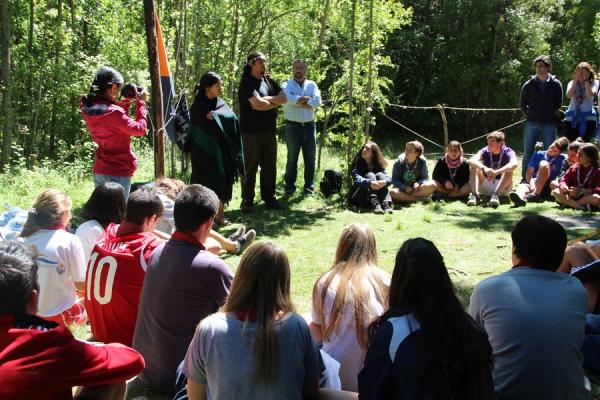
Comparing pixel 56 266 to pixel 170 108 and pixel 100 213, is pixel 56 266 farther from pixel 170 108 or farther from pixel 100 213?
pixel 170 108

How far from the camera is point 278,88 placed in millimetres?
8039

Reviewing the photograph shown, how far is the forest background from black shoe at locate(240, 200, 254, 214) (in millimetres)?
2033

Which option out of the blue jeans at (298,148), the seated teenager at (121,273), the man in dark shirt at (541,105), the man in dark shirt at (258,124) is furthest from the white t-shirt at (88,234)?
the man in dark shirt at (541,105)

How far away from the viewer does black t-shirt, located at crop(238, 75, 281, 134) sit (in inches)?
310

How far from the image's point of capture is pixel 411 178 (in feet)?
29.3

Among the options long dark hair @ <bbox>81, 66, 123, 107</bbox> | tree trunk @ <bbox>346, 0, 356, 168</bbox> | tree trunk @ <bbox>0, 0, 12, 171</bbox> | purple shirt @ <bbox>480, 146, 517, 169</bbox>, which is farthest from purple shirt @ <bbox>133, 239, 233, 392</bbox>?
tree trunk @ <bbox>0, 0, 12, 171</bbox>

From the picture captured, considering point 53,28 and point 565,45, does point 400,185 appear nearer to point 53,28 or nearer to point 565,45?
point 53,28

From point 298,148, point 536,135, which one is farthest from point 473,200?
point 298,148

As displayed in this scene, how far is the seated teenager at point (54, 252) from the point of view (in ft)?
13.0

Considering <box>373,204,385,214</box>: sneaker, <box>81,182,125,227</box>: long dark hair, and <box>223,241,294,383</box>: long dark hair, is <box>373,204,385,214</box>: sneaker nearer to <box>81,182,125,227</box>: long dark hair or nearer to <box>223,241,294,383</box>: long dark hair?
<box>81,182,125,227</box>: long dark hair

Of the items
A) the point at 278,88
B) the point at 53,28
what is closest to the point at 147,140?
the point at 53,28

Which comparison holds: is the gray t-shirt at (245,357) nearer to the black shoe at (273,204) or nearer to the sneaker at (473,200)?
the black shoe at (273,204)

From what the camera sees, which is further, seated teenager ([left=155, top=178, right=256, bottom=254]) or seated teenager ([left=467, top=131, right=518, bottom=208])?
seated teenager ([left=467, top=131, right=518, bottom=208])

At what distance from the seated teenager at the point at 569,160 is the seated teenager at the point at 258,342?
6.77 m
